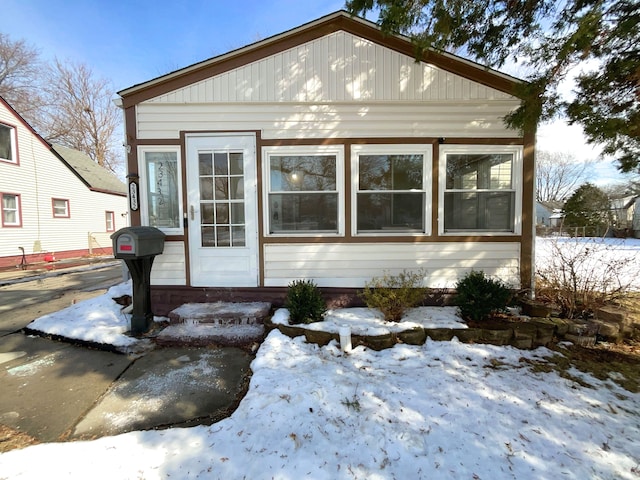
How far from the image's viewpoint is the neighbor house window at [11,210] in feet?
35.0

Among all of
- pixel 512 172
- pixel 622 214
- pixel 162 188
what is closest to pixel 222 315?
pixel 162 188

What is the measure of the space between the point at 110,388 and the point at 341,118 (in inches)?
164

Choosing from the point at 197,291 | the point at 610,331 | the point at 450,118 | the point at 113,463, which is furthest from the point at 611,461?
the point at 197,291

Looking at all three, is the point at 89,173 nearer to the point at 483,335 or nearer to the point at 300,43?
the point at 300,43

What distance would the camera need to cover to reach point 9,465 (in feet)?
5.90

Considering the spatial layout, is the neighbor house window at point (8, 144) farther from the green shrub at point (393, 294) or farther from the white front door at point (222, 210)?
the green shrub at point (393, 294)

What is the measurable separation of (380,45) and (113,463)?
5266 mm

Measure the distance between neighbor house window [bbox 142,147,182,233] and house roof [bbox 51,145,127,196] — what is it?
523 inches

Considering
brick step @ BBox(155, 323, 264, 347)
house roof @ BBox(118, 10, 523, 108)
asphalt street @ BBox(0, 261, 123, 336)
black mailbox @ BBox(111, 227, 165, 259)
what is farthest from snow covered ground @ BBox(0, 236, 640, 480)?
asphalt street @ BBox(0, 261, 123, 336)

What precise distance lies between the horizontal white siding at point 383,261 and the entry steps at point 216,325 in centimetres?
63

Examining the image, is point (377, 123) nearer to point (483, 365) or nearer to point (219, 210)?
point (219, 210)

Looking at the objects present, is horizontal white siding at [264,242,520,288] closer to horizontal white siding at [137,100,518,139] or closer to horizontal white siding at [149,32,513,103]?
horizontal white siding at [137,100,518,139]

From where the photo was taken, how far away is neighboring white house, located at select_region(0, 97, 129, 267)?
10805 mm

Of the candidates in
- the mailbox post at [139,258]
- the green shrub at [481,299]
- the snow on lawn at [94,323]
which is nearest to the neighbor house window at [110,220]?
the snow on lawn at [94,323]
